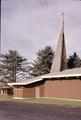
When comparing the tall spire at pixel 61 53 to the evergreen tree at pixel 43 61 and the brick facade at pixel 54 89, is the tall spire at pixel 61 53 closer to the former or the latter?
the brick facade at pixel 54 89

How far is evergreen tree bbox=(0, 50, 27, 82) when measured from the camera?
273 feet

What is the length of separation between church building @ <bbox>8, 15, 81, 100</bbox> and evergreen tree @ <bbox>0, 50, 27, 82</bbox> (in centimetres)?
2547

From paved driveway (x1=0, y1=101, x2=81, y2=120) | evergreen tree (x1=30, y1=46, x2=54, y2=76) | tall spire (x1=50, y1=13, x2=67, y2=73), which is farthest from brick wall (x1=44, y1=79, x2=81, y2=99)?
evergreen tree (x1=30, y1=46, x2=54, y2=76)

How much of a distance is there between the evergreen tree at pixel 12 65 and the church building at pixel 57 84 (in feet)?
83.6

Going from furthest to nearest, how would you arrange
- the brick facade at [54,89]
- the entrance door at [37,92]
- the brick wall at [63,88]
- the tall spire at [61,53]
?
the tall spire at [61,53] < the entrance door at [37,92] < the brick facade at [54,89] < the brick wall at [63,88]

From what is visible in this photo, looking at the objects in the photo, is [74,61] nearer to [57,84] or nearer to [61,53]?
[61,53]

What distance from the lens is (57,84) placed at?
46062mm

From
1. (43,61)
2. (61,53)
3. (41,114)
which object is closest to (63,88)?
(61,53)

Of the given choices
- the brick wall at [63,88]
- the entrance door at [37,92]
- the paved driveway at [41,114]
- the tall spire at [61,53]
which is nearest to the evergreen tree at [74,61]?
the tall spire at [61,53]

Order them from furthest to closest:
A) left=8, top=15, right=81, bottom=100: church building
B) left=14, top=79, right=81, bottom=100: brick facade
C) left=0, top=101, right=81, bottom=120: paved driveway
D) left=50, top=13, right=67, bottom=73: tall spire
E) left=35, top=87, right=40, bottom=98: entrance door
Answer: left=50, top=13, right=67, bottom=73: tall spire < left=35, top=87, right=40, bottom=98: entrance door < left=8, top=15, right=81, bottom=100: church building < left=14, top=79, right=81, bottom=100: brick facade < left=0, top=101, right=81, bottom=120: paved driveway

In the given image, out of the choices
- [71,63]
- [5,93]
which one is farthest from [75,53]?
[5,93]

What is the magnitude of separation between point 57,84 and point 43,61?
34.0m

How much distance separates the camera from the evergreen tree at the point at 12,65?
273 feet

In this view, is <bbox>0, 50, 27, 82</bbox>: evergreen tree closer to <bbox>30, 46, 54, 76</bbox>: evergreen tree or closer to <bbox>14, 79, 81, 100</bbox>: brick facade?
<bbox>30, 46, 54, 76</bbox>: evergreen tree
